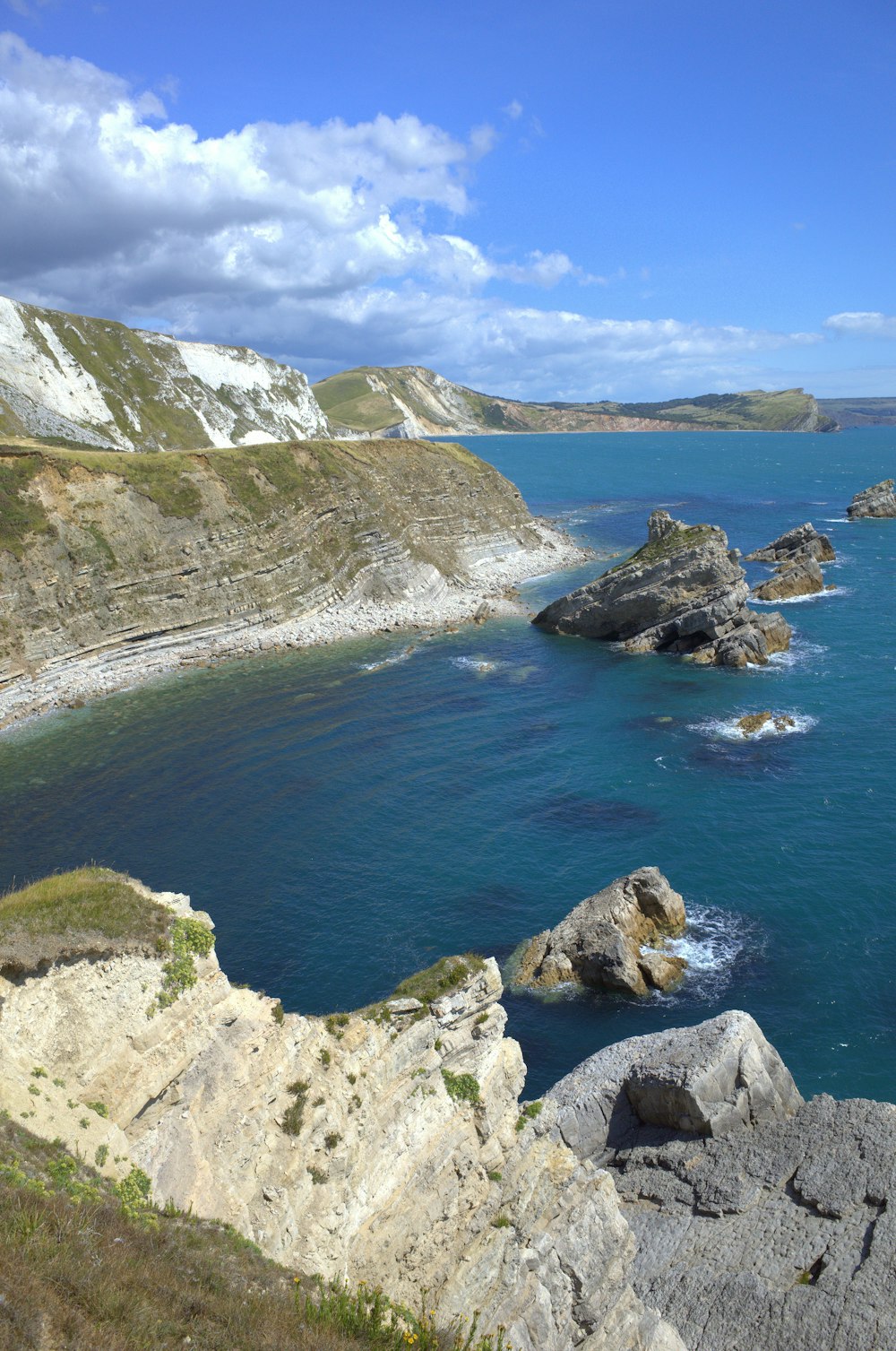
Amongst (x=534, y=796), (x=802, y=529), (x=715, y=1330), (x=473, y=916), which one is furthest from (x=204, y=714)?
(x=802, y=529)

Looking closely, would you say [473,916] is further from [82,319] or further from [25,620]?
[82,319]

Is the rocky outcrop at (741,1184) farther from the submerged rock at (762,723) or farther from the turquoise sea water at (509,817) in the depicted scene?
the submerged rock at (762,723)

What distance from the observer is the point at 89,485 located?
80438 millimetres

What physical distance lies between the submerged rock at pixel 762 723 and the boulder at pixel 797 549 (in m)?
54.0

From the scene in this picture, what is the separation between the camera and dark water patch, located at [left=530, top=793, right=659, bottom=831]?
48094 mm

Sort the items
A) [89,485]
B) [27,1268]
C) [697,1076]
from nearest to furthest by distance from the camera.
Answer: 1. [27,1268]
2. [697,1076]
3. [89,485]

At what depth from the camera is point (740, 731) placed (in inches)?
2331

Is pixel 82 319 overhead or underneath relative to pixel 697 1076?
overhead

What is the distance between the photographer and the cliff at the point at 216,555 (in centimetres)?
7231

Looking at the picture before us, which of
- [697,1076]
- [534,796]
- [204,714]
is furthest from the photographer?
[204,714]

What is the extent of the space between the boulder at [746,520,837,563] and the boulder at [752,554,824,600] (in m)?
10.4

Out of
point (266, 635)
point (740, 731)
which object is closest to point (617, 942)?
point (740, 731)

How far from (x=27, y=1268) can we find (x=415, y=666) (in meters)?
66.7

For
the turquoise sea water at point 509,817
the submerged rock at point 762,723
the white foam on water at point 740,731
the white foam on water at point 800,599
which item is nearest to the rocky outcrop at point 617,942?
the turquoise sea water at point 509,817
